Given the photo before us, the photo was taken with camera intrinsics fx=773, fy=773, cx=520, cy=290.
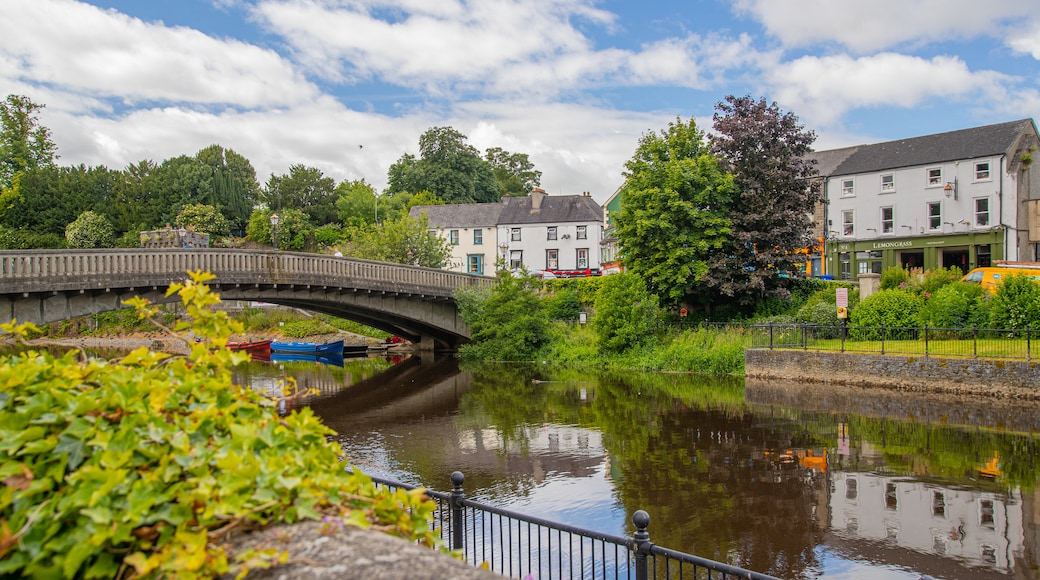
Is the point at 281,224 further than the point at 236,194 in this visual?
No

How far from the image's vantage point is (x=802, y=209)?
112 feet

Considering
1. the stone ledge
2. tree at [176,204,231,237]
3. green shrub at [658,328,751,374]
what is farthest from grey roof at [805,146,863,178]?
tree at [176,204,231,237]

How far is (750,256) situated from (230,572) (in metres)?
33.9

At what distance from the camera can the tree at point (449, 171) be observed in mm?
88438

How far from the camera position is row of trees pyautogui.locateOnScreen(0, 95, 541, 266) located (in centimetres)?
7038

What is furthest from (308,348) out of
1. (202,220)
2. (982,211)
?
(982,211)

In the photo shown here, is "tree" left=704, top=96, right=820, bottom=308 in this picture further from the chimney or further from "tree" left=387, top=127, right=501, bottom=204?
"tree" left=387, top=127, right=501, bottom=204

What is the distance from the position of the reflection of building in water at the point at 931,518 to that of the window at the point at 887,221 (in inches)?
1357

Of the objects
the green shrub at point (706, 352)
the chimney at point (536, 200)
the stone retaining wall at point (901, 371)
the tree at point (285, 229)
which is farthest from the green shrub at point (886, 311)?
the tree at point (285, 229)

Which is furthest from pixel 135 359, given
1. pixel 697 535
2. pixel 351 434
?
pixel 351 434

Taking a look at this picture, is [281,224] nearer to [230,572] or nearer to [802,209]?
[802,209]

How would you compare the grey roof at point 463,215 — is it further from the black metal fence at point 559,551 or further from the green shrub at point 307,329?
the black metal fence at point 559,551

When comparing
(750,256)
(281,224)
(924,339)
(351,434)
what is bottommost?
(351,434)

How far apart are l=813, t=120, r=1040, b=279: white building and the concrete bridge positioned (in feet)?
70.6
